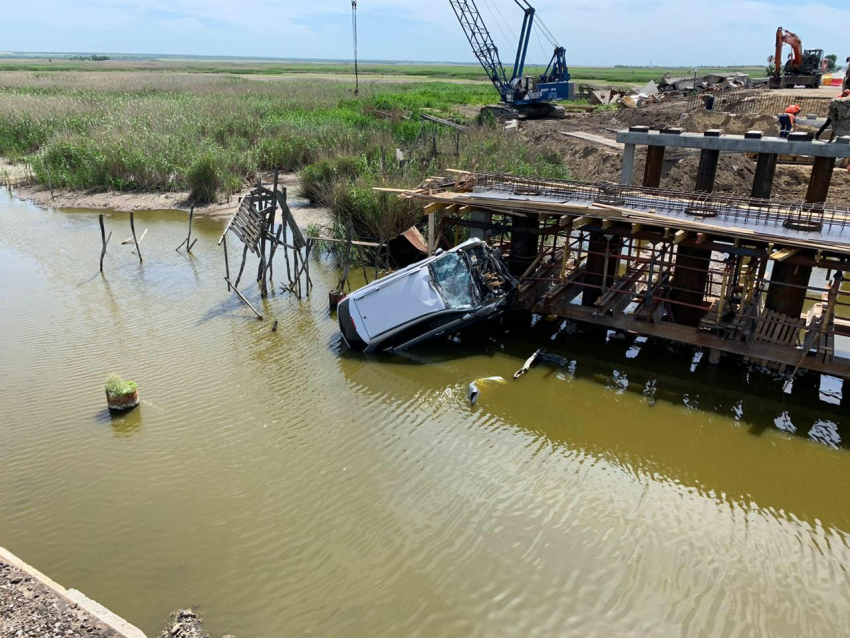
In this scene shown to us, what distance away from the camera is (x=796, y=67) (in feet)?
145

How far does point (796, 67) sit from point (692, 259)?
4110 cm

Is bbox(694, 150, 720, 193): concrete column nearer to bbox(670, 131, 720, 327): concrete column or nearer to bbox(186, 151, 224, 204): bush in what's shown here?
bbox(670, 131, 720, 327): concrete column

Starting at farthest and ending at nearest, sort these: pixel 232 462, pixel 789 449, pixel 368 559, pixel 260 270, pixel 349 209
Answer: pixel 349 209
pixel 260 270
pixel 789 449
pixel 232 462
pixel 368 559

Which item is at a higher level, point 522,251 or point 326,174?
point 326,174

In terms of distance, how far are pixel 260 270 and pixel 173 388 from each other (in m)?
5.59

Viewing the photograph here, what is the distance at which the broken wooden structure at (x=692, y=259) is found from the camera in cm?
1148

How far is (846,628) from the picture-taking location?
707cm

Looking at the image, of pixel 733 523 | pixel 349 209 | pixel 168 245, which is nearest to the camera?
pixel 733 523

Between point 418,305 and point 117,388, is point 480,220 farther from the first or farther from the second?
point 117,388

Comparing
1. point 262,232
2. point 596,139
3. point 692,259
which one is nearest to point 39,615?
point 262,232

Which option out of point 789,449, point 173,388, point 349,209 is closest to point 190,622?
point 173,388

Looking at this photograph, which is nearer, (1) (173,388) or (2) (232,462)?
(2) (232,462)

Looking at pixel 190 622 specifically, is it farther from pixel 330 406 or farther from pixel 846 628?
pixel 846 628

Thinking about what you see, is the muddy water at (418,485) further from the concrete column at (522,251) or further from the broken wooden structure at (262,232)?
the broken wooden structure at (262,232)
